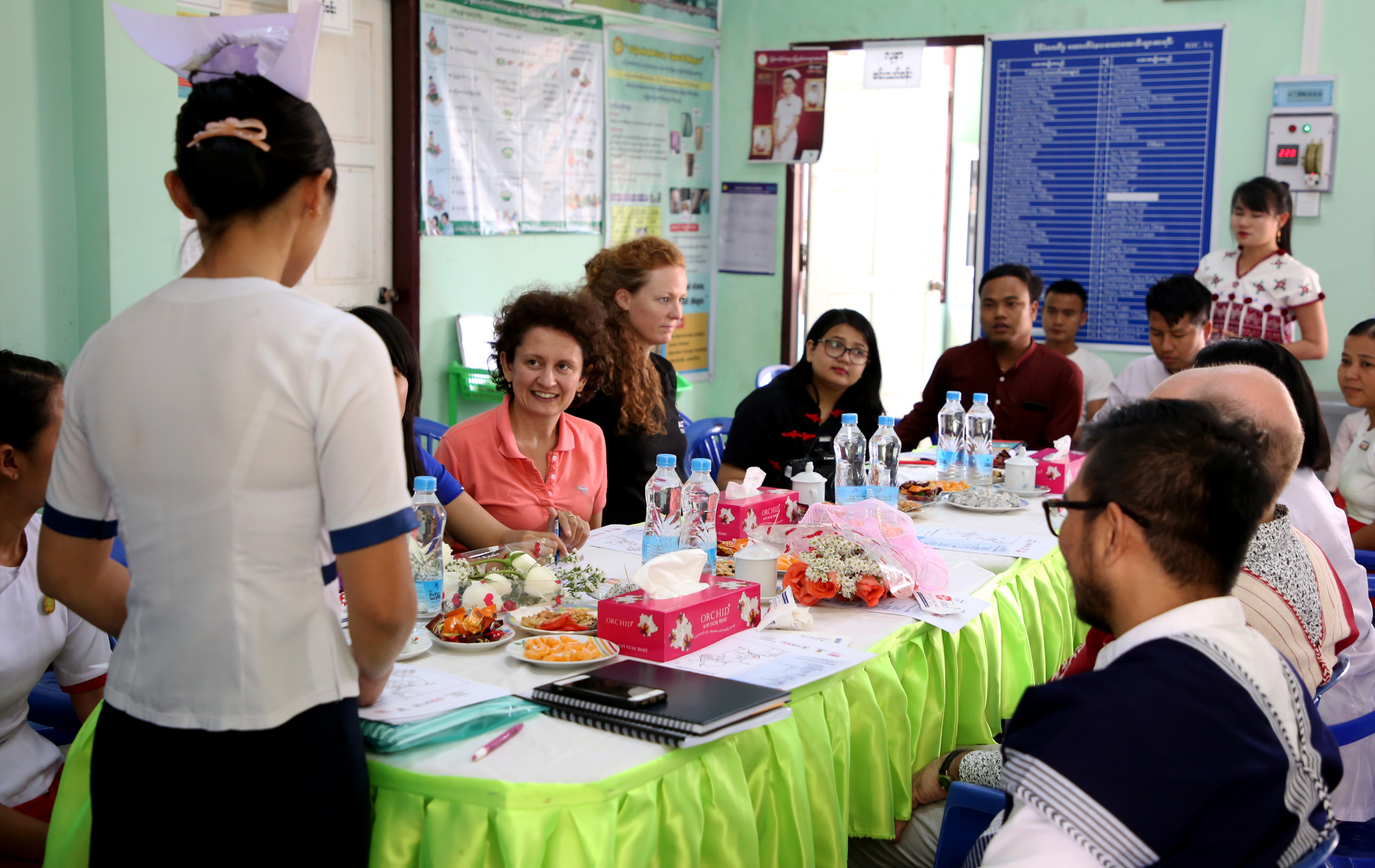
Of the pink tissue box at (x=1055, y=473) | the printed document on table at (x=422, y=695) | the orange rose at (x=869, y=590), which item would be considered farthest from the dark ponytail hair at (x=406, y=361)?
the pink tissue box at (x=1055, y=473)

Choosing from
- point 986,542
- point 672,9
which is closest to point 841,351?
point 986,542

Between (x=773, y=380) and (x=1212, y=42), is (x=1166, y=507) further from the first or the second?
(x=1212, y=42)

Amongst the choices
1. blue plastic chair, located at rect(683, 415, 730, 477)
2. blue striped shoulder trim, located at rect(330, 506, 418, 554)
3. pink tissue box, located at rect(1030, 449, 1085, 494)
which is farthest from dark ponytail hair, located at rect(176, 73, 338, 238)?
blue plastic chair, located at rect(683, 415, 730, 477)

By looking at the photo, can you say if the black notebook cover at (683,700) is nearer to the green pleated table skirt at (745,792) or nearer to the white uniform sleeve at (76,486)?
the green pleated table skirt at (745,792)

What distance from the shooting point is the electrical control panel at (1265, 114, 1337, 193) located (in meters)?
5.12

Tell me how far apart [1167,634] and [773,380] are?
8.32 ft

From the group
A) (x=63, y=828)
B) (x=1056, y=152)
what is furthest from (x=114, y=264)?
(x=1056, y=152)

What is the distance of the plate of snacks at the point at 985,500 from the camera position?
313cm

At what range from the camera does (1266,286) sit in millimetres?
4977

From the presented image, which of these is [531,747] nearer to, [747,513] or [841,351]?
[747,513]

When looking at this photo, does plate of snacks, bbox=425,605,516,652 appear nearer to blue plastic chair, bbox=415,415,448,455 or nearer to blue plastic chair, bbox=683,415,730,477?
blue plastic chair, bbox=415,415,448,455

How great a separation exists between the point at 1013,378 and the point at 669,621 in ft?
9.85

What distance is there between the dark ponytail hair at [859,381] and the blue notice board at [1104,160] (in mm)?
2495

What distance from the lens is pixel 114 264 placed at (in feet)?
11.5
